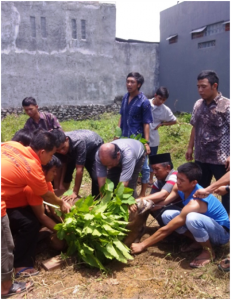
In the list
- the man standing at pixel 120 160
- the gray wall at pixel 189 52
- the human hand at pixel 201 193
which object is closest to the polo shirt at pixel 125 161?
the man standing at pixel 120 160

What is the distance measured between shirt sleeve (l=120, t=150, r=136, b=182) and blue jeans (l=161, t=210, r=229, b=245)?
823 mm

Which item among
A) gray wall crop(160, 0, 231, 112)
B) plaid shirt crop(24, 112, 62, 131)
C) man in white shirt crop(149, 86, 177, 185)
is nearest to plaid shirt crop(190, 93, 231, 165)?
man in white shirt crop(149, 86, 177, 185)

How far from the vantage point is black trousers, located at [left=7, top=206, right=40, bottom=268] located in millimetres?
3002

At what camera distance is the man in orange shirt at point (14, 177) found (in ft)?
8.52

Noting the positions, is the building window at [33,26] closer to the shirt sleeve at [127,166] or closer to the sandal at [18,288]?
the shirt sleeve at [127,166]

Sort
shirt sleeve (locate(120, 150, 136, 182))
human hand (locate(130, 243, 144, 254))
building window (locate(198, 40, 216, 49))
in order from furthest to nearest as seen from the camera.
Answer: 1. building window (locate(198, 40, 216, 49))
2. shirt sleeve (locate(120, 150, 136, 182))
3. human hand (locate(130, 243, 144, 254))

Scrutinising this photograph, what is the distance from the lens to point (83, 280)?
2.95 m

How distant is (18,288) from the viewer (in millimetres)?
2838

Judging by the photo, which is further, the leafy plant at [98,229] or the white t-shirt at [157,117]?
the white t-shirt at [157,117]

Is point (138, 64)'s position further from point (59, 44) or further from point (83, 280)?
point (83, 280)

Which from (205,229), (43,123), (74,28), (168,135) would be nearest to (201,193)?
(205,229)

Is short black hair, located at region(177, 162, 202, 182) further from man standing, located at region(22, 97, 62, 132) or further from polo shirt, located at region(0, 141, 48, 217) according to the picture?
man standing, located at region(22, 97, 62, 132)

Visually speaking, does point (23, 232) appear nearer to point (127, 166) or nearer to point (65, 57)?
point (127, 166)

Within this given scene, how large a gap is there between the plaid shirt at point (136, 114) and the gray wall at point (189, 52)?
6.52 meters
